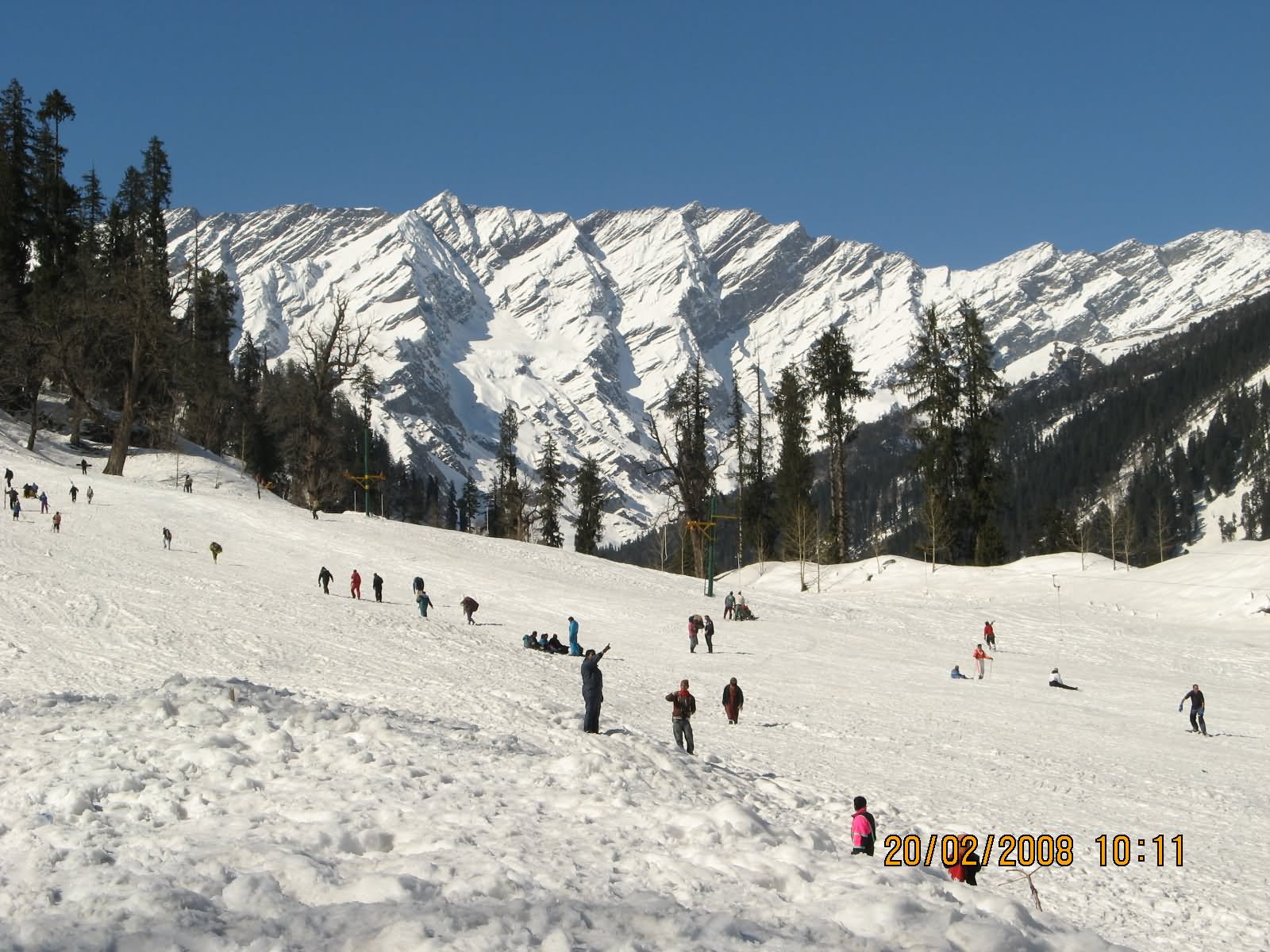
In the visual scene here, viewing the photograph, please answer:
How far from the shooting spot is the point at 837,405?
6094cm

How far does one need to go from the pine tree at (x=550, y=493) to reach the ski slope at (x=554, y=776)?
141ft

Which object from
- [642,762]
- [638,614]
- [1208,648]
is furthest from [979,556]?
[642,762]

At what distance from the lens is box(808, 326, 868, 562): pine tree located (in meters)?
59.6

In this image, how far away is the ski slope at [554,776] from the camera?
29.0ft

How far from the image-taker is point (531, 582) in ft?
138

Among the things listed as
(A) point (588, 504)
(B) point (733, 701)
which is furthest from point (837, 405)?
(B) point (733, 701)

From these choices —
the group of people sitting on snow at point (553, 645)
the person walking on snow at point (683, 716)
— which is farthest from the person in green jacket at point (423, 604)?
the person walking on snow at point (683, 716)

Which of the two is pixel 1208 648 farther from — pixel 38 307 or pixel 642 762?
pixel 38 307

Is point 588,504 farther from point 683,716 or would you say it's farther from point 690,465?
point 683,716

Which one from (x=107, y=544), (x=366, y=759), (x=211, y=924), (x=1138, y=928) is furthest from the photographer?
(x=107, y=544)

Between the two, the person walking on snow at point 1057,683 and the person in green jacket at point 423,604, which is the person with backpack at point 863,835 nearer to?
the person walking on snow at point 1057,683

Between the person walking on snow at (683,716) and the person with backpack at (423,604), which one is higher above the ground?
the person with backpack at (423,604)

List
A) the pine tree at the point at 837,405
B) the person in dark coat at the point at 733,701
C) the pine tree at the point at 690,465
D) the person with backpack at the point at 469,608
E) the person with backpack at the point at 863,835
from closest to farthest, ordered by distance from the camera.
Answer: the person with backpack at the point at 863,835 → the person in dark coat at the point at 733,701 → the person with backpack at the point at 469,608 → the pine tree at the point at 690,465 → the pine tree at the point at 837,405

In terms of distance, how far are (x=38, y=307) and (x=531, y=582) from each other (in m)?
46.5
